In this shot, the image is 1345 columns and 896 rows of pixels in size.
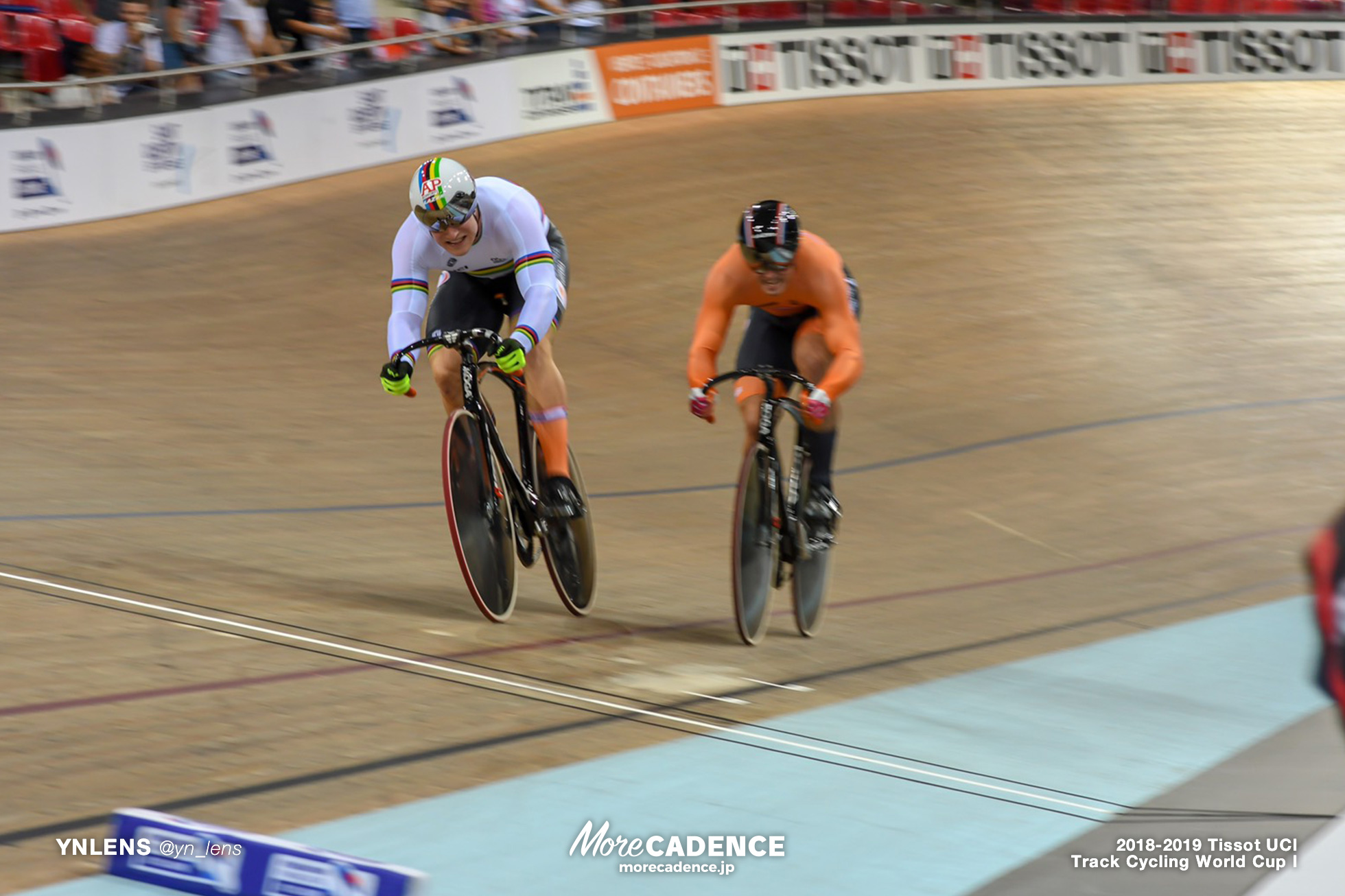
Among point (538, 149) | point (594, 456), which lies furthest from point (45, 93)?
point (594, 456)

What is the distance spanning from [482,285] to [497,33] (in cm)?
961

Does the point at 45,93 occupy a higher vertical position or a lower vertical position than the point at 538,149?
higher

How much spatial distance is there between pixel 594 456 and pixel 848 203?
571 cm

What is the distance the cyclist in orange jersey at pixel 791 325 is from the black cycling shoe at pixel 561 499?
1.58 ft

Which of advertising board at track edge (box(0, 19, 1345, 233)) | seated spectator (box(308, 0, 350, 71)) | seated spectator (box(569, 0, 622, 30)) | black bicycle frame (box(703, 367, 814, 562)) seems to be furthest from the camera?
seated spectator (box(569, 0, 622, 30))

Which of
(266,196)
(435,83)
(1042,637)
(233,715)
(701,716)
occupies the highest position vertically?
(435,83)

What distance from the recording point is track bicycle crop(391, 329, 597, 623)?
4.14 metres

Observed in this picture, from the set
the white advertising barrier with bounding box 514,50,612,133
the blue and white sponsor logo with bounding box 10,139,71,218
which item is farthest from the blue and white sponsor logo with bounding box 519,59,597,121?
the blue and white sponsor logo with bounding box 10,139,71,218

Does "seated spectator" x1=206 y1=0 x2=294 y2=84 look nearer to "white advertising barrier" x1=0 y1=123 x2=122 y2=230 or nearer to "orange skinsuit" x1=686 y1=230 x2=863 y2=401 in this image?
"white advertising barrier" x1=0 y1=123 x2=122 y2=230

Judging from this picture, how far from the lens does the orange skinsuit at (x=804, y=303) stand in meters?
4.40

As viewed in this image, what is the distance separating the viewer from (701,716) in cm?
359

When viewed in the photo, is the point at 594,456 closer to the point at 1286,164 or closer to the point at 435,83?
the point at 435,83

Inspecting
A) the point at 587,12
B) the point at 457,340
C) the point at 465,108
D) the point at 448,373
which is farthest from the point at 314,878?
the point at 587,12

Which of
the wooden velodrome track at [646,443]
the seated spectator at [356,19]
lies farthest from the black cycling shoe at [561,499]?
the seated spectator at [356,19]
